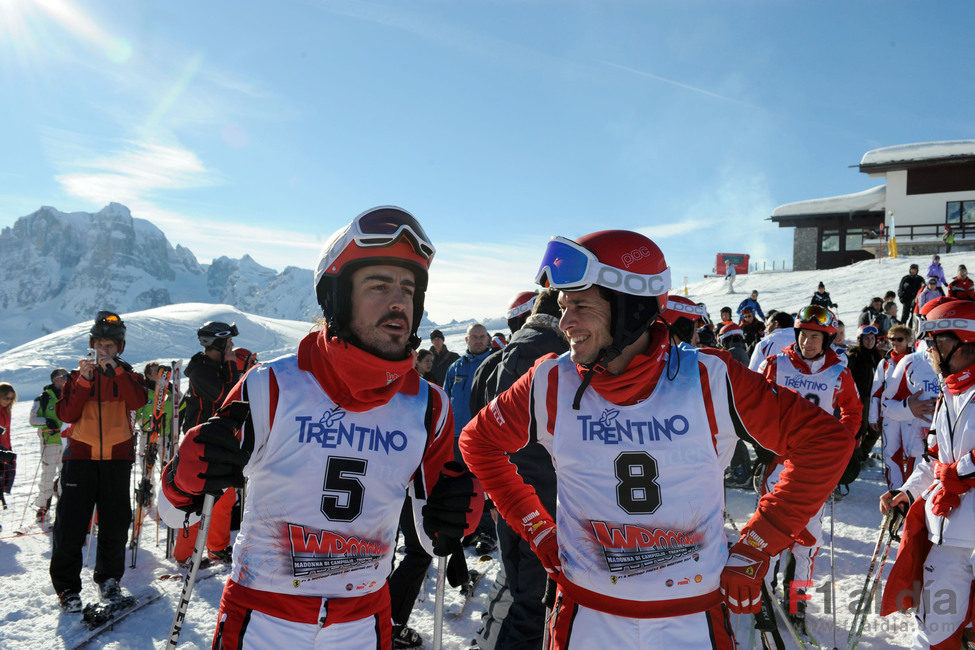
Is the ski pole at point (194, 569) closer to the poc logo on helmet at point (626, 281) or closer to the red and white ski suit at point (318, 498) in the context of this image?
the red and white ski suit at point (318, 498)

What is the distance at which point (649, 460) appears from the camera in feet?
7.50

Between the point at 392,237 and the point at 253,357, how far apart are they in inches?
223

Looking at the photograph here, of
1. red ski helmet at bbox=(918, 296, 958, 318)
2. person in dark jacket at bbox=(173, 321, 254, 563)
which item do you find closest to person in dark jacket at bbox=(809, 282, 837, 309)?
red ski helmet at bbox=(918, 296, 958, 318)

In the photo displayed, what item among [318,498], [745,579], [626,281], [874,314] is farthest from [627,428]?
[874,314]

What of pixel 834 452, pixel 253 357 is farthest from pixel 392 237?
pixel 253 357

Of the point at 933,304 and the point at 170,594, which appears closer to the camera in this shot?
the point at 933,304

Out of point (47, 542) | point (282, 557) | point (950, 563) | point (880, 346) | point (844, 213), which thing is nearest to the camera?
point (282, 557)

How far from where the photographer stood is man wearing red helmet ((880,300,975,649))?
129 inches

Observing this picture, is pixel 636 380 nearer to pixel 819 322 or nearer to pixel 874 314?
pixel 819 322

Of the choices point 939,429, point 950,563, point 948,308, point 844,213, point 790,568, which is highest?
point 844,213

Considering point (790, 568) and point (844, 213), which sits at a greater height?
point (844, 213)

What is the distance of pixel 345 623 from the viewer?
2.19 metres

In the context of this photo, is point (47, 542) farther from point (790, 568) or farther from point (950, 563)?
point (950, 563)

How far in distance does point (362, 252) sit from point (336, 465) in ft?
2.75
